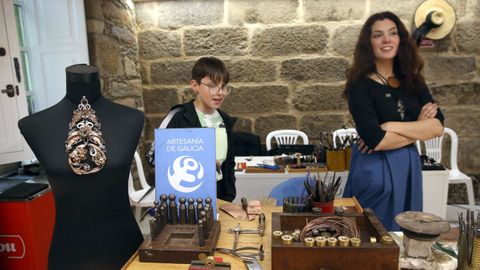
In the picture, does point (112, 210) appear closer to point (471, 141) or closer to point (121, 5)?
point (121, 5)

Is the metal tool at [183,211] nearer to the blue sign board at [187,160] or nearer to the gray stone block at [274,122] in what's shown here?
the blue sign board at [187,160]

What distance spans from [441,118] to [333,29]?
2.12m

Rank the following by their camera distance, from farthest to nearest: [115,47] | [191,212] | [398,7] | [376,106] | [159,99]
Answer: [159,99] → [398,7] → [115,47] → [376,106] → [191,212]

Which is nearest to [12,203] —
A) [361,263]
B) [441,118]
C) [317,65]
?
[361,263]

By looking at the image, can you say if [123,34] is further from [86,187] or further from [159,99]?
[86,187]

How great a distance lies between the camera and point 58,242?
1.16 metres

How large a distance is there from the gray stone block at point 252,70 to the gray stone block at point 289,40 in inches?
4.6

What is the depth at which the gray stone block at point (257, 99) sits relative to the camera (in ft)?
12.9

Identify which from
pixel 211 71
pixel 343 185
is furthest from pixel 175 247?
pixel 343 185

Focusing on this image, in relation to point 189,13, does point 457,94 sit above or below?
below

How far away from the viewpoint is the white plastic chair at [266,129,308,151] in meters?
3.82

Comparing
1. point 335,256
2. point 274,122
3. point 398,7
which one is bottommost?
point 274,122

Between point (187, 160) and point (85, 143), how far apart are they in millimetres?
358

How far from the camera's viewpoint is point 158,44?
12.7ft
